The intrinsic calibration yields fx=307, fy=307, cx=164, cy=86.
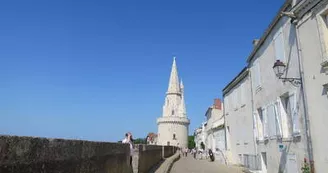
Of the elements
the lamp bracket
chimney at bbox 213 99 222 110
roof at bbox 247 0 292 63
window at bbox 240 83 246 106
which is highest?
chimney at bbox 213 99 222 110

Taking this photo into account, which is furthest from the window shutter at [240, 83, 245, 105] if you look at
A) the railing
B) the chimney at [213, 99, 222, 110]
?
the chimney at [213, 99, 222, 110]

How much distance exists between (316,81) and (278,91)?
134 inches

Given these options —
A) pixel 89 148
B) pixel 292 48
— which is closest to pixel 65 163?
pixel 89 148

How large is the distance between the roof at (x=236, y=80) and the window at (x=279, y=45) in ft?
17.6

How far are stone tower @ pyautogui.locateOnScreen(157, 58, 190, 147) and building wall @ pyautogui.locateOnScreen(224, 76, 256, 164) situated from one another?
56026 millimetres

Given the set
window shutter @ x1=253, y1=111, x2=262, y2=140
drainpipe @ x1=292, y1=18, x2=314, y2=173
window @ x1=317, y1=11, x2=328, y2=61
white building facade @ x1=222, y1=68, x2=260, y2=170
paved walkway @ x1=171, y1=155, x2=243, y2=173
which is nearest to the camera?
→ window @ x1=317, y1=11, x2=328, y2=61

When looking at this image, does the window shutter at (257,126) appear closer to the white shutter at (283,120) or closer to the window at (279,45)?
the white shutter at (283,120)

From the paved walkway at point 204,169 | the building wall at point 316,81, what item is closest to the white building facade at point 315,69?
the building wall at point 316,81

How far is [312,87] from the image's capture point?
30.4 feet

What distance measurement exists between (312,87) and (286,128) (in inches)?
121

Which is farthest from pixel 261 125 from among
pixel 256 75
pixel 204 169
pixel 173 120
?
pixel 173 120

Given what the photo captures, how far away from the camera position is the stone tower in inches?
3164

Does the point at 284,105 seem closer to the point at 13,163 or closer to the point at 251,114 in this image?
the point at 251,114

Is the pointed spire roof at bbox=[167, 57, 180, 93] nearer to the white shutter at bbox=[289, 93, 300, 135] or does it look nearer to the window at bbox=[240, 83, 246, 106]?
the window at bbox=[240, 83, 246, 106]
